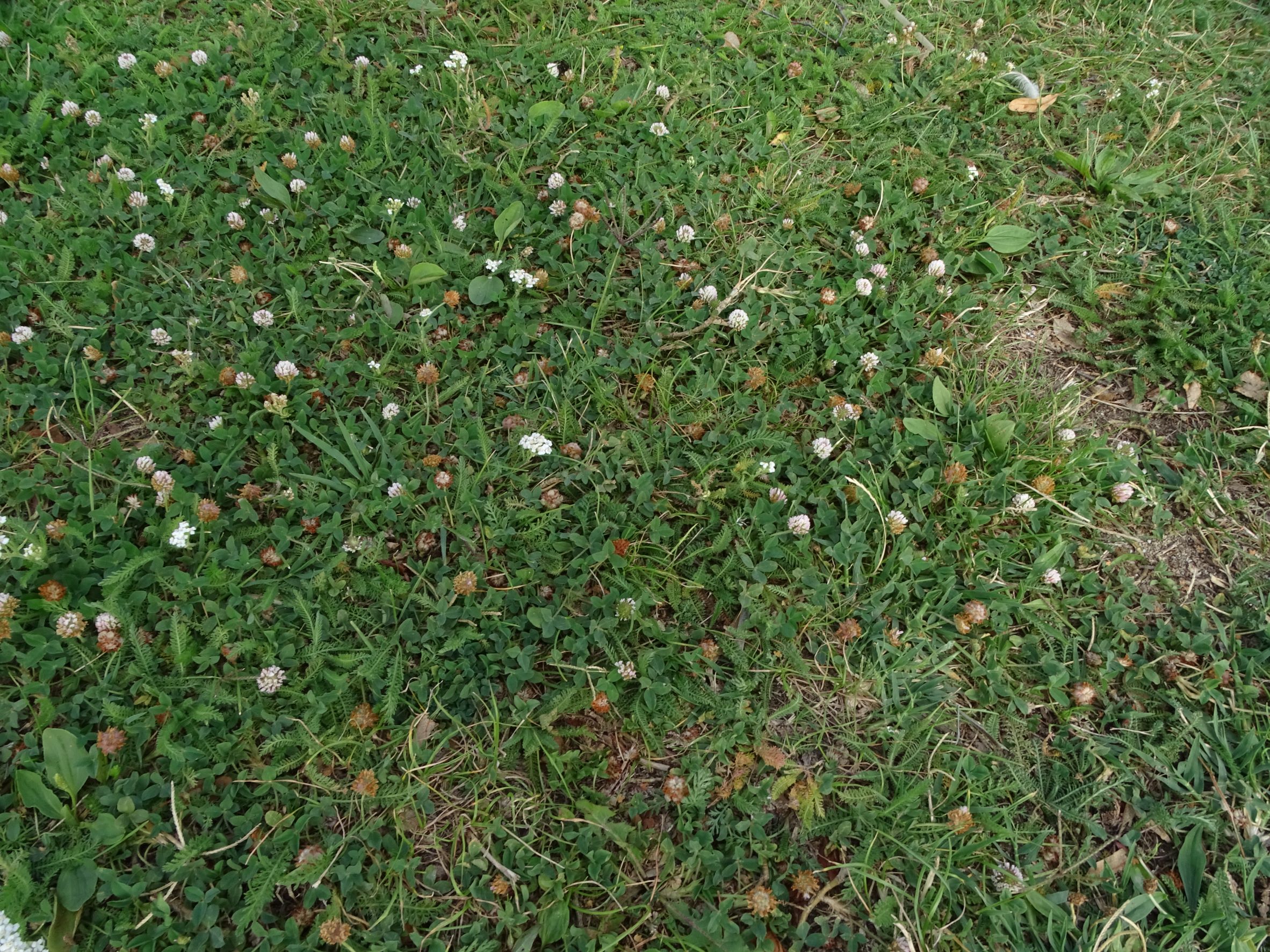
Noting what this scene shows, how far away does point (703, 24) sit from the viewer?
3584 mm

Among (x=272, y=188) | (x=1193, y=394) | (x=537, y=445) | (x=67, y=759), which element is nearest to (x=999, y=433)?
(x=1193, y=394)

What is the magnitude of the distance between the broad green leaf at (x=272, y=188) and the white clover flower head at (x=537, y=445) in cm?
140

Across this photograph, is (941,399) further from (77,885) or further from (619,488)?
(77,885)

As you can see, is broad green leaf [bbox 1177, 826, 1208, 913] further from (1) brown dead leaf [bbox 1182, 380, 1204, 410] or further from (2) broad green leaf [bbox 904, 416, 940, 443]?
(1) brown dead leaf [bbox 1182, 380, 1204, 410]

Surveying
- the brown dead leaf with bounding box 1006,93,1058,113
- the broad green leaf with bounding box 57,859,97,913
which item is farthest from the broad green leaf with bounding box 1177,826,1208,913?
the brown dead leaf with bounding box 1006,93,1058,113

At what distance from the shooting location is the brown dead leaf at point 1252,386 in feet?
9.54

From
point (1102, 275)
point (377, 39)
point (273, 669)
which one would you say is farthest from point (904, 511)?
point (377, 39)

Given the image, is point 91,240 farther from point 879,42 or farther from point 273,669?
point 879,42

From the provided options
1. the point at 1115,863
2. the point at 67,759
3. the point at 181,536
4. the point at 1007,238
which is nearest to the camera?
the point at 67,759

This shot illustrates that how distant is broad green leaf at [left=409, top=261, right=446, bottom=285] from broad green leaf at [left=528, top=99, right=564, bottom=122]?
869 millimetres

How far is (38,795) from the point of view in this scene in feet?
6.44

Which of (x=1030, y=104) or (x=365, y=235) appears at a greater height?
(x=1030, y=104)

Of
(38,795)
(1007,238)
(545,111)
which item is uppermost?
(545,111)

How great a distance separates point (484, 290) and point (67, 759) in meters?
1.89
